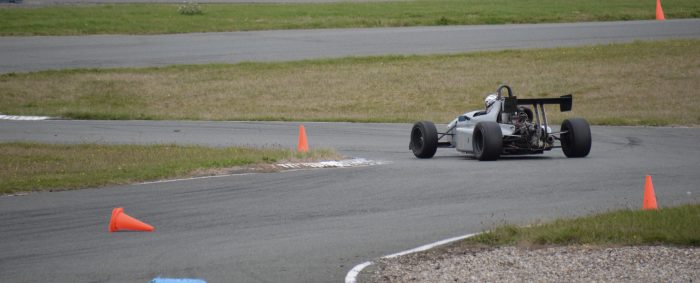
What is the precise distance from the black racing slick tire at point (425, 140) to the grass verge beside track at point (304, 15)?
27.3 metres

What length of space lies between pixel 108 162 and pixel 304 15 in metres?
31.5

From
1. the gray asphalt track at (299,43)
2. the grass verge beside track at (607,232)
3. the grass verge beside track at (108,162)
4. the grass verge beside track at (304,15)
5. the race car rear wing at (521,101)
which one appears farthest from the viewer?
the grass verge beside track at (304,15)

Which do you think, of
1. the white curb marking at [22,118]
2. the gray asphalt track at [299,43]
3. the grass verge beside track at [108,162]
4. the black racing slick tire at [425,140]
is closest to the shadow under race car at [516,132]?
the black racing slick tire at [425,140]

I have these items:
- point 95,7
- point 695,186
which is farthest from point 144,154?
point 95,7

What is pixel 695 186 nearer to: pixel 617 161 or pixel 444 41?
pixel 617 161

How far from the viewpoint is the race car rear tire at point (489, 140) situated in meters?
17.1

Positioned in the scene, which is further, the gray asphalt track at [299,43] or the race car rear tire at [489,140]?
the gray asphalt track at [299,43]

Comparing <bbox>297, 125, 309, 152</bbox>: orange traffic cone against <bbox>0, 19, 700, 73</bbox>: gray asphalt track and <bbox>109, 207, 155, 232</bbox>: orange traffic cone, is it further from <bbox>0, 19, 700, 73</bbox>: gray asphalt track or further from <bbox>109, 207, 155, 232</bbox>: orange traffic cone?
<bbox>0, 19, 700, 73</bbox>: gray asphalt track

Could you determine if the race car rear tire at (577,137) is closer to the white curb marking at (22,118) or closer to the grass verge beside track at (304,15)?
the white curb marking at (22,118)

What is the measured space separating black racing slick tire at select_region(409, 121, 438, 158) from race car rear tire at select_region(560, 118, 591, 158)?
2.33 m

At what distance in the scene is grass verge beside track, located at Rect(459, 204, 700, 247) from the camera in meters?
10.3

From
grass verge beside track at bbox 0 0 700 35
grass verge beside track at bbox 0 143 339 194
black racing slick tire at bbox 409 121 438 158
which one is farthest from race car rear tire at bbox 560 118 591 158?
grass verge beside track at bbox 0 0 700 35

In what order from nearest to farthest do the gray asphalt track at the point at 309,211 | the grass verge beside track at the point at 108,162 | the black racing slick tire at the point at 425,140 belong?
the gray asphalt track at the point at 309,211 < the grass verge beside track at the point at 108,162 < the black racing slick tire at the point at 425,140

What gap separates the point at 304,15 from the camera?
49125 millimetres
